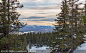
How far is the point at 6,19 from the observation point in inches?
513

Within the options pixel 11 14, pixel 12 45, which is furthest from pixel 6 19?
pixel 12 45

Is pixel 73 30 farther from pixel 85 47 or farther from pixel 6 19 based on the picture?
pixel 6 19

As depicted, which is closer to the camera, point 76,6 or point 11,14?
point 11,14

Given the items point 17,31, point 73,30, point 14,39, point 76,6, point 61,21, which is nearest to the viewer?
point 14,39

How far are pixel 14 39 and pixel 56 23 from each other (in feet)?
35.4

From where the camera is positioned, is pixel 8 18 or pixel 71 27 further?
pixel 71 27

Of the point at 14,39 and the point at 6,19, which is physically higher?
the point at 6,19

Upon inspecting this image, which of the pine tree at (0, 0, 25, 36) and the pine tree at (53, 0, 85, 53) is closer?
the pine tree at (0, 0, 25, 36)

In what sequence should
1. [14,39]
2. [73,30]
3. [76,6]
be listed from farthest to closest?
[76,6] → [73,30] → [14,39]

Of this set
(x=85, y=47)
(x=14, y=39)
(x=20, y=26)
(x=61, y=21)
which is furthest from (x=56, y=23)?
(x=14, y=39)

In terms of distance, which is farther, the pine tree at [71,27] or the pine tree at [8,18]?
the pine tree at [71,27]

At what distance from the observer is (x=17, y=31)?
13836 millimetres

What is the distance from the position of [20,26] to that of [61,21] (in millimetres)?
9857

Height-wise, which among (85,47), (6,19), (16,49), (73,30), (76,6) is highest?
(76,6)
